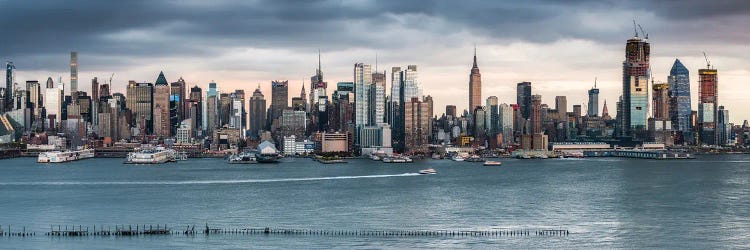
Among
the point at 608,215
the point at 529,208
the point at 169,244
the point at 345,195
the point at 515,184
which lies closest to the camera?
the point at 169,244

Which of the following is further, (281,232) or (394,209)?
(394,209)

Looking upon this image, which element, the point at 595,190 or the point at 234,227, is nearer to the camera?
the point at 234,227

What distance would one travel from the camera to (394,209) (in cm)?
8619

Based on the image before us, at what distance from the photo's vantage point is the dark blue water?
215 ft

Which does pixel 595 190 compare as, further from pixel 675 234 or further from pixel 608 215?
pixel 675 234

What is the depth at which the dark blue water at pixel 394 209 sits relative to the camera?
6556 cm

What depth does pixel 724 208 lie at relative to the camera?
88.1 m

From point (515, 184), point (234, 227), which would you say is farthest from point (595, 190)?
point (234, 227)

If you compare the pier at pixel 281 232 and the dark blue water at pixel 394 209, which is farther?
the pier at pixel 281 232

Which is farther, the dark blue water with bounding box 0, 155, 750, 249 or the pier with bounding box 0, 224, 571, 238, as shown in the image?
the pier with bounding box 0, 224, 571, 238

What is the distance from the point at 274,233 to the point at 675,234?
2646cm

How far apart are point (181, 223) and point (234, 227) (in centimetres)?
501

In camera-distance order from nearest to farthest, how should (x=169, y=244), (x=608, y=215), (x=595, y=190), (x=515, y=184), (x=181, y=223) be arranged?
1. (x=169, y=244)
2. (x=181, y=223)
3. (x=608, y=215)
4. (x=595, y=190)
5. (x=515, y=184)

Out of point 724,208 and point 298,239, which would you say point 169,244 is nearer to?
point 298,239
